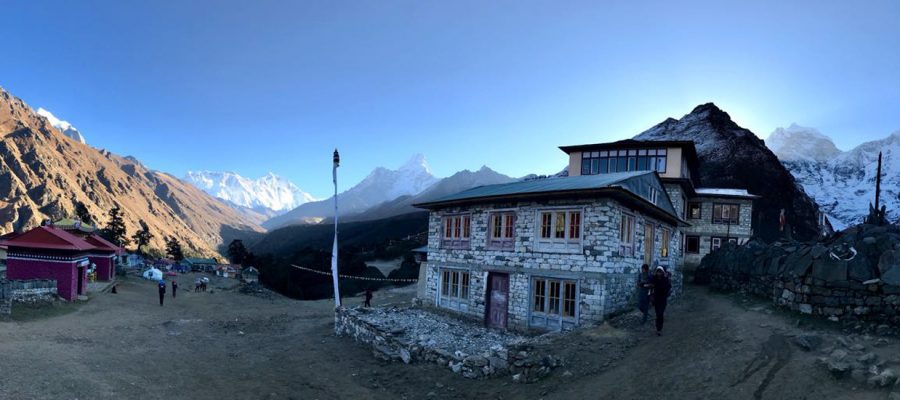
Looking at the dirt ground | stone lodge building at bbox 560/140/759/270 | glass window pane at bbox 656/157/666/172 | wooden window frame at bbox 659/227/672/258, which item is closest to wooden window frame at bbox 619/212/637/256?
the dirt ground

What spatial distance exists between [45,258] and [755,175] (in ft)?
275

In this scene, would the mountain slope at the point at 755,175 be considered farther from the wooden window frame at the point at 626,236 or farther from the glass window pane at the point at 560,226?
the glass window pane at the point at 560,226

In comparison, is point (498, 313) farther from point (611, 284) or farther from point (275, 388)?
point (275, 388)

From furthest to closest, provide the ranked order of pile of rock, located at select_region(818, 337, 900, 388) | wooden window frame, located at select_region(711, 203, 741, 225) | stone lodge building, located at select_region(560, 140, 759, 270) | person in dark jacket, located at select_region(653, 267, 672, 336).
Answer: wooden window frame, located at select_region(711, 203, 741, 225) → stone lodge building, located at select_region(560, 140, 759, 270) → person in dark jacket, located at select_region(653, 267, 672, 336) → pile of rock, located at select_region(818, 337, 900, 388)

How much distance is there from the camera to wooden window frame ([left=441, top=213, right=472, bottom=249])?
22.9 metres

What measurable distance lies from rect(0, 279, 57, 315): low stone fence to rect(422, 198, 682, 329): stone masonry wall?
731 inches

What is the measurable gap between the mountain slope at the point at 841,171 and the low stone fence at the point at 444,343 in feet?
302

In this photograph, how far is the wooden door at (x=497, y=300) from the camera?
2039 cm

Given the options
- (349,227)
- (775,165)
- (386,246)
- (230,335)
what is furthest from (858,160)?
(230,335)

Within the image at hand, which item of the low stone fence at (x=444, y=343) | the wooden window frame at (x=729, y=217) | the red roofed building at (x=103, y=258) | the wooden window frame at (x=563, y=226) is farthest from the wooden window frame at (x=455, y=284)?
the red roofed building at (x=103, y=258)

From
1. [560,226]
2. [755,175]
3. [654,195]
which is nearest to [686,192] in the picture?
[654,195]

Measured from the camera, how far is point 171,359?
665 inches

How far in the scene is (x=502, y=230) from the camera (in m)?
20.9

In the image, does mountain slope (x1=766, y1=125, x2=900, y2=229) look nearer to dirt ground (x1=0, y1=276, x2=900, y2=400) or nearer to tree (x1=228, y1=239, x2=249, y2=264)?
dirt ground (x1=0, y1=276, x2=900, y2=400)
